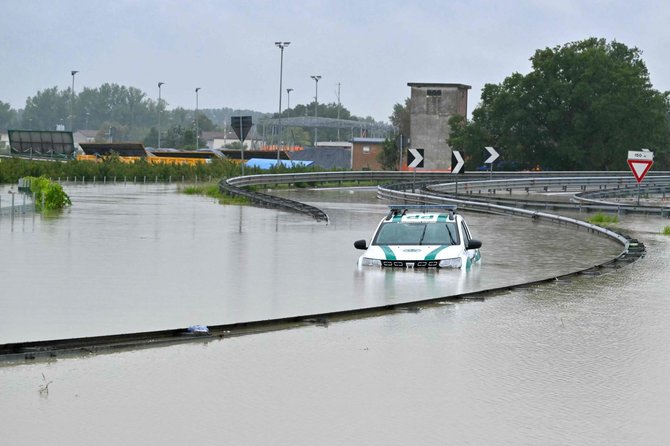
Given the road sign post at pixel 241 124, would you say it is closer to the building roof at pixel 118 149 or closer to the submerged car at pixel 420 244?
the submerged car at pixel 420 244

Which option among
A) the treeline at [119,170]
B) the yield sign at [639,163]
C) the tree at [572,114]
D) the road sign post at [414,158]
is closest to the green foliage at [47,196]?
the road sign post at [414,158]

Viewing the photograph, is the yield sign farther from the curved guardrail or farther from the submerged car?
the curved guardrail

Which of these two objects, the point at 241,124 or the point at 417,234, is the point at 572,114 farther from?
the point at 417,234

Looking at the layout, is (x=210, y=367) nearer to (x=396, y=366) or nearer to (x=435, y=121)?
(x=396, y=366)

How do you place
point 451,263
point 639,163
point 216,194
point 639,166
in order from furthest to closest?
point 216,194 → point 639,163 → point 639,166 → point 451,263

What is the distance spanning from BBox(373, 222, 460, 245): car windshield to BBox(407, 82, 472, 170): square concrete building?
334 ft

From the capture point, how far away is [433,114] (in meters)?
125

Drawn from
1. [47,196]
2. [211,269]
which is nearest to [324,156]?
[47,196]

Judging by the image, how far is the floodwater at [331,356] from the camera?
887 centimetres

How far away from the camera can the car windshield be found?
2284cm

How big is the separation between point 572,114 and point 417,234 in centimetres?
8353

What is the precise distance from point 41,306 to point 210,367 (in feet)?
18.7

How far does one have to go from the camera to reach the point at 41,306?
16.3m

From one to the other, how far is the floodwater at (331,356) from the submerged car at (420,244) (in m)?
0.58
